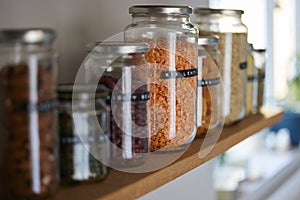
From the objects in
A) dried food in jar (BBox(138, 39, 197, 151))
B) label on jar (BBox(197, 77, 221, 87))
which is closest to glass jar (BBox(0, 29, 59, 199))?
dried food in jar (BBox(138, 39, 197, 151))

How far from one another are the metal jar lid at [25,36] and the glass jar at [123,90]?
5.5 inches

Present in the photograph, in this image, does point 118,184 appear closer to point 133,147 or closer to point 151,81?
point 133,147

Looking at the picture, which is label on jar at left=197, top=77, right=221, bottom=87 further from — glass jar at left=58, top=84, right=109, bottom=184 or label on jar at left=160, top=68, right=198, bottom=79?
glass jar at left=58, top=84, right=109, bottom=184

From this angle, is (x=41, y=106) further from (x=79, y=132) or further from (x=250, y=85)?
(x=250, y=85)

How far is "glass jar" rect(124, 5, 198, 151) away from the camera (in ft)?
2.43

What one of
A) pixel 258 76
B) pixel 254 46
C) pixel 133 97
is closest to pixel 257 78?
pixel 258 76

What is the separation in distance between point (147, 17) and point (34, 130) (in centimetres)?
31

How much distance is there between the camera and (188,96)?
78 centimetres

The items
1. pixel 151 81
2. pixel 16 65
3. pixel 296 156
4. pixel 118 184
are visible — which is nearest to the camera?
pixel 16 65

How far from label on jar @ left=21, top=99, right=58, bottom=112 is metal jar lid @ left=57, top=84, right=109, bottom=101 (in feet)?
0.11

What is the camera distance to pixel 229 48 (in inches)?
37.4

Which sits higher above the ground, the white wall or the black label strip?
the white wall

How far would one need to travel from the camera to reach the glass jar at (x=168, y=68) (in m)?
0.74

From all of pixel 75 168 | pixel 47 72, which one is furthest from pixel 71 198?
pixel 47 72
